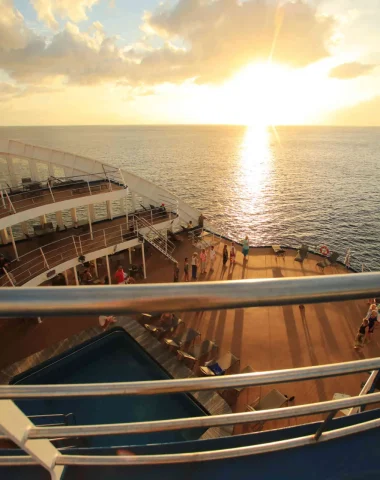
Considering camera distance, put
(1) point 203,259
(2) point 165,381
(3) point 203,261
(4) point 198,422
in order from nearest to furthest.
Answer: (2) point 165,381 < (4) point 198,422 < (1) point 203,259 < (3) point 203,261

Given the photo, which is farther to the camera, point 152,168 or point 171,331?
point 152,168

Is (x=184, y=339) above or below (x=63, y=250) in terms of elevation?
below

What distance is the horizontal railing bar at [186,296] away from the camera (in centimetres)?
90

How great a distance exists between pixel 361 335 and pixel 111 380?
29.9 feet

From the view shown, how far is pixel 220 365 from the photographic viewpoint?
10.0 m

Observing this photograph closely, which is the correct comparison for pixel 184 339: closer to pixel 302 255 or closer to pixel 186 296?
pixel 302 255

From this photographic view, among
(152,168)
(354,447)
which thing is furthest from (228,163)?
(354,447)

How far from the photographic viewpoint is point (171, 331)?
1189 centimetres

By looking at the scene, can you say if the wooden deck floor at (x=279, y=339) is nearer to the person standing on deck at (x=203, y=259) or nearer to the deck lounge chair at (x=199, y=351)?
the deck lounge chair at (x=199, y=351)

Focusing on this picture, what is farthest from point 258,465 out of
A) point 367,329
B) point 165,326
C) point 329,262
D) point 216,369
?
point 329,262

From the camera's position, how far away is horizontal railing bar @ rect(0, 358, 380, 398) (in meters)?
1.04

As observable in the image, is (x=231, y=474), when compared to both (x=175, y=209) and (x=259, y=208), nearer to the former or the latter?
(x=175, y=209)

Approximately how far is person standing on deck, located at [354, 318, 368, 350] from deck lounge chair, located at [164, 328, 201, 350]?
6004 millimetres

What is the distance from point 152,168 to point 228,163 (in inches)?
1041
